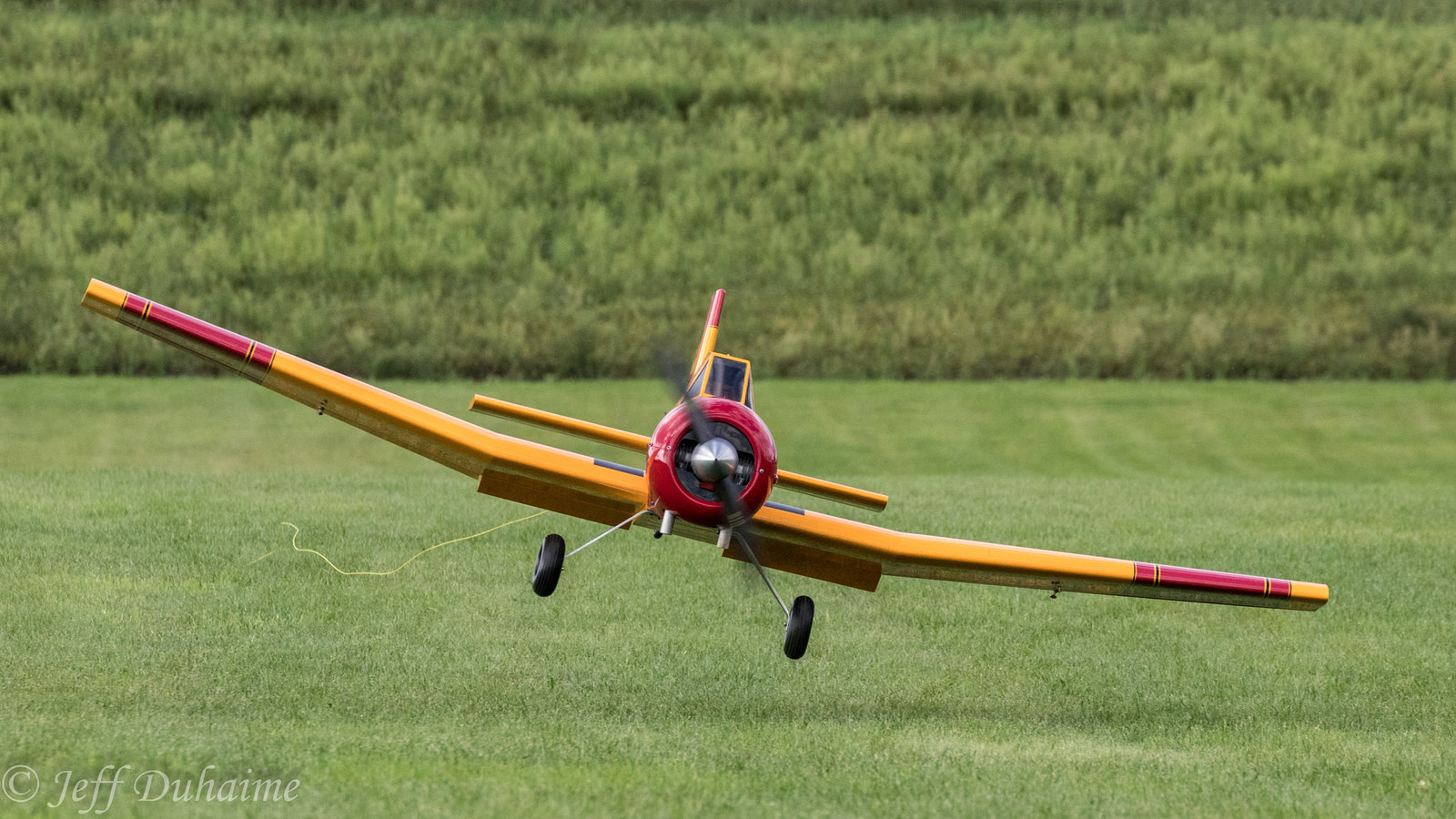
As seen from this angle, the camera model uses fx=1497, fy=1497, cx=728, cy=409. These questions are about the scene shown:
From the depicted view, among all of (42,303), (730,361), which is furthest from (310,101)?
(730,361)

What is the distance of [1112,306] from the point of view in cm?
3503

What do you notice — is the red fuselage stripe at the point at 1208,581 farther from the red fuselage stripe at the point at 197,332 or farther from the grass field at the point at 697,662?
the red fuselage stripe at the point at 197,332

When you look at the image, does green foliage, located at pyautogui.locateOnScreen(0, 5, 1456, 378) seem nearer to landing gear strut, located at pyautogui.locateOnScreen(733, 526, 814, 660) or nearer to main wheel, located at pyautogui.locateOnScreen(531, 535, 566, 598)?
main wheel, located at pyautogui.locateOnScreen(531, 535, 566, 598)

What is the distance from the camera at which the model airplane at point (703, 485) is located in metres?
9.10

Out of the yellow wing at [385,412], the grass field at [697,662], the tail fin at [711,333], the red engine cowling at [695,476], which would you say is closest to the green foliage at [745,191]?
the grass field at [697,662]

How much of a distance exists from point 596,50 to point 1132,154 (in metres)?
16.6

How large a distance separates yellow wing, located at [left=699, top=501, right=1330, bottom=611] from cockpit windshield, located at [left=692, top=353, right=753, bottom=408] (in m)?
0.82

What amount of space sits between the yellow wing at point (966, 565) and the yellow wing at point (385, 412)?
934 mm

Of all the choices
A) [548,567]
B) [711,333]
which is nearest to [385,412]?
[548,567]

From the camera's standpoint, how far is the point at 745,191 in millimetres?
39969

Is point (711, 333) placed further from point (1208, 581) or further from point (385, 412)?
point (1208, 581)

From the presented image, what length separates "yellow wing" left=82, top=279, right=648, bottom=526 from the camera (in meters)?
9.52

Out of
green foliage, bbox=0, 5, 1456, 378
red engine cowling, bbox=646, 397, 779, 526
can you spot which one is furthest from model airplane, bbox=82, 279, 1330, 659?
green foliage, bbox=0, 5, 1456, 378

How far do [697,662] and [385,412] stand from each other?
3354 millimetres
